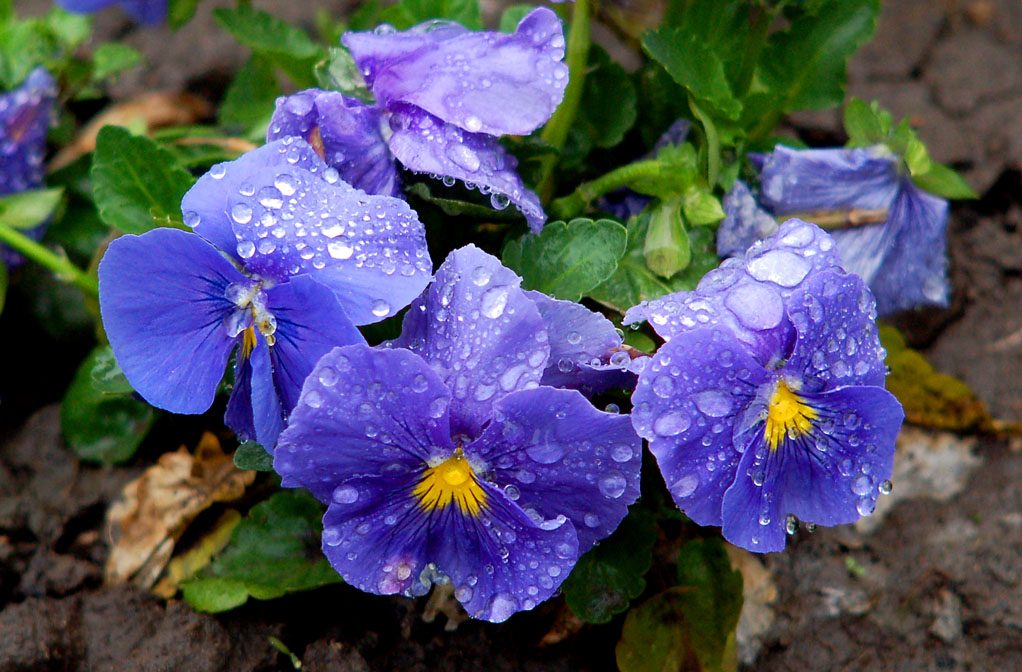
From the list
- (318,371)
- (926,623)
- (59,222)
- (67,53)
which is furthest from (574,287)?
(67,53)

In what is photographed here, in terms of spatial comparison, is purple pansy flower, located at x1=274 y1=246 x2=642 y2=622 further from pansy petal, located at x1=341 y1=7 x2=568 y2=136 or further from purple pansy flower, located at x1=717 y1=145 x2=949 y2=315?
purple pansy flower, located at x1=717 y1=145 x2=949 y2=315

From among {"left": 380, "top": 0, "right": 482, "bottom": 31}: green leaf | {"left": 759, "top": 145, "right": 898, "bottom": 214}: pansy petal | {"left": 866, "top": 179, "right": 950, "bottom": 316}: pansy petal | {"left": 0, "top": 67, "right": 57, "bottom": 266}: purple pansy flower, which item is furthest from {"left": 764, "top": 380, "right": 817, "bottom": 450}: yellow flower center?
{"left": 0, "top": 67, "right": 57, "bottom": 266}: purple pansy flower

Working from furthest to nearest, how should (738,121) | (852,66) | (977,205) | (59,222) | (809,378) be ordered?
1. (852,66)
2. (977,205)
3. (59,222)
4. (738,121)
5. (809,378)

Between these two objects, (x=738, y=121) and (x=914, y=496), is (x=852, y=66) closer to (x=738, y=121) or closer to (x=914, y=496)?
(x=738, y=121)

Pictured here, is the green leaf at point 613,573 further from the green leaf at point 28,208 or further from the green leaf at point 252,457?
the green leaf at point 28,208

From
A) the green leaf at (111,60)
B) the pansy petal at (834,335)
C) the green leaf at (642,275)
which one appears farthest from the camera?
the green leaf at (111,60)

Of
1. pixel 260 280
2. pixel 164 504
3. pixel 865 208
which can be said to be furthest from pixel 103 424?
pixel 865 208

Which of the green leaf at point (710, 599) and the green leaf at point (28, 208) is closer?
the green leaf at point (710, 599)

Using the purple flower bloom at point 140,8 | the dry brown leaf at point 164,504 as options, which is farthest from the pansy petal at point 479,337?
the purple flower bloom at point 140,8
